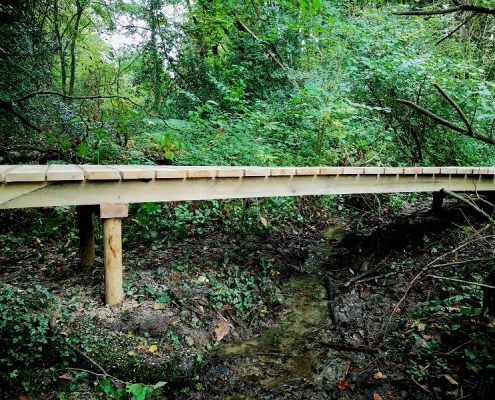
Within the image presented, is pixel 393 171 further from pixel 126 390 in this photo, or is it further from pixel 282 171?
pixel 126 390

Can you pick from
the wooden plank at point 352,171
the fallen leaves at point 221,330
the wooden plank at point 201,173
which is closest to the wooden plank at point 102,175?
the wooden plank at point 201,173

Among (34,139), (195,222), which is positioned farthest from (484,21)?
(34,139)

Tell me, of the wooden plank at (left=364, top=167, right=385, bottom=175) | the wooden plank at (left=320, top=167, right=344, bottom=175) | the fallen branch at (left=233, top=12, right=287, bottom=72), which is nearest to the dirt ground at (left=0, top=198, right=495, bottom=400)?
the wooden plank at (left=364, top=167, right=385, bottom=175)

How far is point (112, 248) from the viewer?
3186mm

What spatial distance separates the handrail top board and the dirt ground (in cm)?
121

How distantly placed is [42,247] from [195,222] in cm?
211

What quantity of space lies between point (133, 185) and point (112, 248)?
64cm

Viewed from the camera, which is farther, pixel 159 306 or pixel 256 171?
pixel 256 171

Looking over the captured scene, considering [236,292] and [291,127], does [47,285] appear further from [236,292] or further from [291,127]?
[291,127]

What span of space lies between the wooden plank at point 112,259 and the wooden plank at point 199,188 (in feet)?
0.84

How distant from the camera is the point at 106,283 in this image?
323 centimetres

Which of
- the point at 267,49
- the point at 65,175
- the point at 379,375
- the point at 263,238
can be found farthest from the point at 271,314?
the point at 267,49

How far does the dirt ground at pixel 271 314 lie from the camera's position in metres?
2.79

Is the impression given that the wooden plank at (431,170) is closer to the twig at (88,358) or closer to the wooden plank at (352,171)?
the wooden plank at (352,171)
